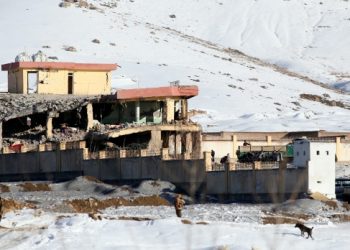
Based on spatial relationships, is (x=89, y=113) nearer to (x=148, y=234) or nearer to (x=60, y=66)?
(x=60, y=66)

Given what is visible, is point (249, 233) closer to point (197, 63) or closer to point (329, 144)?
point (329, 144)

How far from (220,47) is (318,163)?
338 ft

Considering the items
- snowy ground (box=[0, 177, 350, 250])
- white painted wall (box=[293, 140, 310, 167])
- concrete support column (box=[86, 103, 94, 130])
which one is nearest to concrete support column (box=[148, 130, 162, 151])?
concrete support column (box=[86, 103, 94, 130])

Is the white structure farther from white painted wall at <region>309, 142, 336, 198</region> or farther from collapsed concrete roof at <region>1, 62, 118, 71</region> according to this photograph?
collapsed concrete roof at <region>1, 62, 118, 71</region>

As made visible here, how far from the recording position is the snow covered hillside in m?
108

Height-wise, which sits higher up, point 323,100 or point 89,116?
point 323,100

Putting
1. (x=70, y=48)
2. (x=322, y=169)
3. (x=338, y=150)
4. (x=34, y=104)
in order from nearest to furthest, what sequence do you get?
(x=322, y=169), (x=338, y=150), (x=34, y=104), (x=70, y=48)

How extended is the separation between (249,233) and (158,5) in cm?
13625

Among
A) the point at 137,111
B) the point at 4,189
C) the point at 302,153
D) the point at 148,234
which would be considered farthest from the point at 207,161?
the point at 148,234

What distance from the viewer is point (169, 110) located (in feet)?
234

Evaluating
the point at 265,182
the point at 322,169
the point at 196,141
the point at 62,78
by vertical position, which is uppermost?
the point at 62,78

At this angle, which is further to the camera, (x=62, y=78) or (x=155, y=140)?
(x=62, y=78)

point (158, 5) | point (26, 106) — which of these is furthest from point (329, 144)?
point (158, 5)

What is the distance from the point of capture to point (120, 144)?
69062 millimetres
